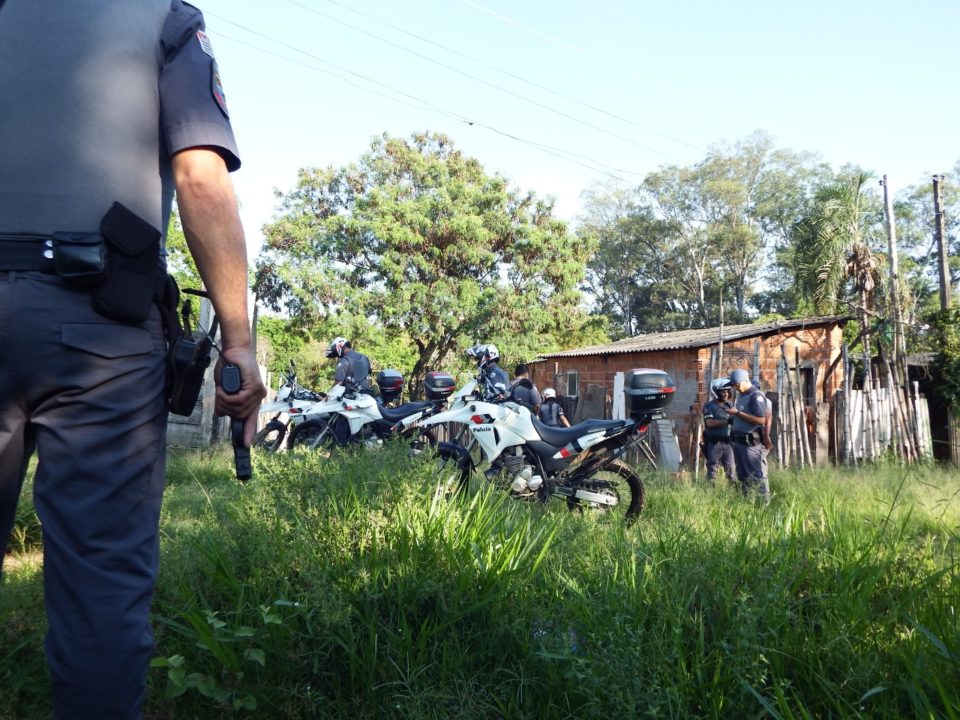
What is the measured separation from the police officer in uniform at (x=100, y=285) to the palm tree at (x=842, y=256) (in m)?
16.6

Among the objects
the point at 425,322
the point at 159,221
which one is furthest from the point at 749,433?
the point at 425,322

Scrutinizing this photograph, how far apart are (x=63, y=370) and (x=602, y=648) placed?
5.36 ft

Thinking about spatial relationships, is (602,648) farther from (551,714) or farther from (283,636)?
(283,636)

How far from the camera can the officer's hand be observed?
6.09 ft

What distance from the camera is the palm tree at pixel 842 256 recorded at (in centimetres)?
1669

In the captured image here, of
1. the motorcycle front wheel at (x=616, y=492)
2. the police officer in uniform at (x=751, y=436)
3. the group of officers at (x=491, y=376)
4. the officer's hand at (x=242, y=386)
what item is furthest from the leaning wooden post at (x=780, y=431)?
the officer's hand at (x=242, y=386)

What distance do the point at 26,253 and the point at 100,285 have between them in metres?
0.16

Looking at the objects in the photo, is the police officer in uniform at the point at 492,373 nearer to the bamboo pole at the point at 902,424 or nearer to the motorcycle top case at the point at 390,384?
the motorcycle top case at the point at 390,384

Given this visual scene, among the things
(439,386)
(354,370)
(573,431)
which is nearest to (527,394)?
(439,386)

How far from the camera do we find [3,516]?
1725 mm

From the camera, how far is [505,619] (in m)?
2.56

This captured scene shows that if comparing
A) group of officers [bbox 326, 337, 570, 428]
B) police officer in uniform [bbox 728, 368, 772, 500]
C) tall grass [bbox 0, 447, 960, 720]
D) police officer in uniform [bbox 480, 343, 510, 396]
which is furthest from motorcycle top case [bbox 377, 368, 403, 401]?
tall grass [bbox 0, 447, 960, 720]

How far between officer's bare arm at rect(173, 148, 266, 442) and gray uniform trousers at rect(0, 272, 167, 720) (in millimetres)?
262

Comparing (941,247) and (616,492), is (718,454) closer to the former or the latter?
(616,492)
